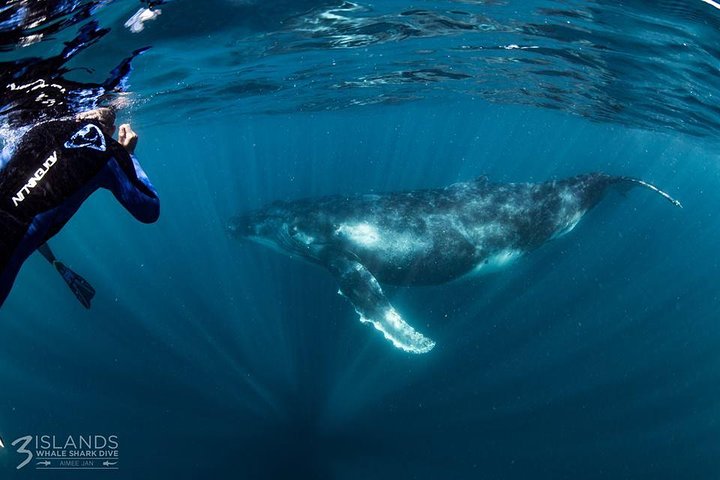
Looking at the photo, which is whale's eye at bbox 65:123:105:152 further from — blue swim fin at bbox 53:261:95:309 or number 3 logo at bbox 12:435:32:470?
number 3 logo at bbox 12:435:32:470

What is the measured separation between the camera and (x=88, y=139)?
12.3ft

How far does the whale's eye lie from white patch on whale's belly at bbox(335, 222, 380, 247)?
831 cm

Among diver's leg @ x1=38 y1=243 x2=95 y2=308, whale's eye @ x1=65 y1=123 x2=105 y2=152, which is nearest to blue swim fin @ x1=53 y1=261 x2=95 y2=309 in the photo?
diver's leg @ x1=38 y1=243 x2=95 y2=308

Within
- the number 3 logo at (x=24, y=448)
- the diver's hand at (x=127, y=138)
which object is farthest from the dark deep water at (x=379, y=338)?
the diver's hand at (x=127, y=138)

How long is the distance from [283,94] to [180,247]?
41.8 feet

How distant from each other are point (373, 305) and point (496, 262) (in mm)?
4001

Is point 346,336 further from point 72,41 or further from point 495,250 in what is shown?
point 72,41

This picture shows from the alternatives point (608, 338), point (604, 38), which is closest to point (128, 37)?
point (604, 38)

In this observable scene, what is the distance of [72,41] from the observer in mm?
9484

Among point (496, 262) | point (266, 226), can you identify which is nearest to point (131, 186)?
point (266, 226)

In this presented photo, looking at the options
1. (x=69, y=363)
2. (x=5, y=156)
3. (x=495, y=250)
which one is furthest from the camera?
(x=69, y=363)

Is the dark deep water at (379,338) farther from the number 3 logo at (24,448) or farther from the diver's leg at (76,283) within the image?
the diver's leg at (76,283)

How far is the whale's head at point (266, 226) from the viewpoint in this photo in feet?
44.0

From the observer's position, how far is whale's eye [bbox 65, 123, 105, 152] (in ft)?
12.3
